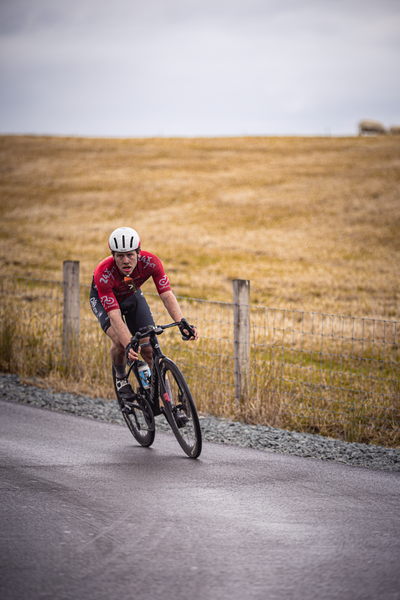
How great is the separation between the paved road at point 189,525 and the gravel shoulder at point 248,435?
0.26 metres

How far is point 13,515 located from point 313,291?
1454 cm

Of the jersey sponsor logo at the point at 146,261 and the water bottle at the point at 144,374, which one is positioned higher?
the jersey sponsor logo at the point at 146,261

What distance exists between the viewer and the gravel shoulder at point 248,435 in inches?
255

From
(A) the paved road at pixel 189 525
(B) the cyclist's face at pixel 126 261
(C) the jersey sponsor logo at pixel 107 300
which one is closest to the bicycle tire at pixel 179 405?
(A) the paved road at pixel 189 525

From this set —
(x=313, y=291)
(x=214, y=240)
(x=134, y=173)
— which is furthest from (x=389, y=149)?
(x=313, y=291)

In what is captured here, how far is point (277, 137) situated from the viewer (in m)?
56.8


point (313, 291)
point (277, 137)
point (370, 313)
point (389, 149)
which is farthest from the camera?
point (277, 137)

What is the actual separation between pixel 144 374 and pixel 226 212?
26.7 metres

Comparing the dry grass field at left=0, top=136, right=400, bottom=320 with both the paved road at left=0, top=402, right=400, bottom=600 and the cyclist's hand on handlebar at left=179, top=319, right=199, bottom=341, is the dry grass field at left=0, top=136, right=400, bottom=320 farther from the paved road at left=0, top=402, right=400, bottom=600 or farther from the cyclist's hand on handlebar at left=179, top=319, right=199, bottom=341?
the paved road at left=0, top=402, right=400, bottom=600

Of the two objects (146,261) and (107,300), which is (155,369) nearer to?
(107,300)

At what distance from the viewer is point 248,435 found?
23.5ft

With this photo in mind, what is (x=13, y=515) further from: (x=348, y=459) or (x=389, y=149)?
(x=389, y=149)

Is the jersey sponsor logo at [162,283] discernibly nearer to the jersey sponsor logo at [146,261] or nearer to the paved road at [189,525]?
the jersey sponsor logo at [146,261]

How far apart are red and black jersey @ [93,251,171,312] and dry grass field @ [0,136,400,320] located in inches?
380
